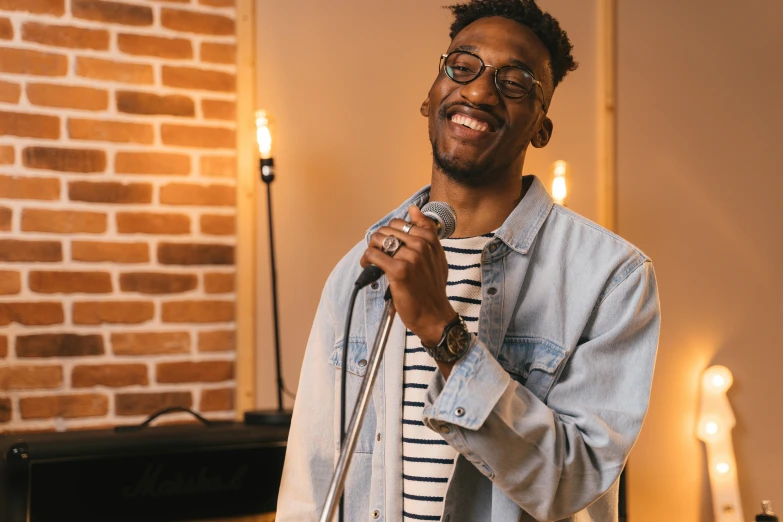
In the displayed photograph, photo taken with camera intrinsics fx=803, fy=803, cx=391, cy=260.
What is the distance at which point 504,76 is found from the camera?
124cm

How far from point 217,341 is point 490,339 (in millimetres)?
1347

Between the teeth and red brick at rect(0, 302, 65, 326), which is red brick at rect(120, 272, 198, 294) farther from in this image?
the teeth

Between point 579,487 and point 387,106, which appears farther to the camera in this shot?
point 387,106

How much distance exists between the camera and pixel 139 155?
2.26 meters

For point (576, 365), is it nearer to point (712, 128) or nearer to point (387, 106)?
point (387, 106)

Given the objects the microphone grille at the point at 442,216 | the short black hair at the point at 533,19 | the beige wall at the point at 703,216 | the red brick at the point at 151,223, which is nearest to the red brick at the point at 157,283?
the red brick at the point at 151,223

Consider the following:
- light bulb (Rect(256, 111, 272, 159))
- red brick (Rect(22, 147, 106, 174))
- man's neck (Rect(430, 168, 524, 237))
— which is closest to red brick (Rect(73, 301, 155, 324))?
red brick (Rect(22, 147, 106, 174))

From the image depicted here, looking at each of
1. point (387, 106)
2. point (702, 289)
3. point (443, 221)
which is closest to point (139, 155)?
point (387, 106)

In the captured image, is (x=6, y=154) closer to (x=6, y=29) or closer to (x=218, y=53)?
(x=6, y=29)

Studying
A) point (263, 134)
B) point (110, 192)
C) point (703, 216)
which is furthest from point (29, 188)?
point (703, 216)

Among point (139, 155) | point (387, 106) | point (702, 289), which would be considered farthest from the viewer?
point (702, 289)

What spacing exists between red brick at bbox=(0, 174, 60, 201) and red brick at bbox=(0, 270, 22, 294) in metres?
0.21

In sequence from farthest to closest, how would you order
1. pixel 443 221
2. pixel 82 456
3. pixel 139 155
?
pixel 139 155 → pixel 82 456 → pixel 443 221

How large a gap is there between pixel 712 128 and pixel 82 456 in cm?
242
